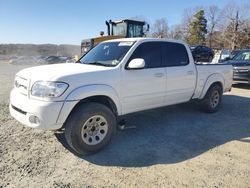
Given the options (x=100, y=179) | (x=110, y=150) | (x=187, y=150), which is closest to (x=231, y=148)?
(x=187, y=150)

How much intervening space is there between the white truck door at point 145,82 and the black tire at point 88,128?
0.52 metres

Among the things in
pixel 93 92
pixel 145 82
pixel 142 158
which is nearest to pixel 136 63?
pixel 145 82

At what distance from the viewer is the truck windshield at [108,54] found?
4.96m

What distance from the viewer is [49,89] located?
3.92 metres

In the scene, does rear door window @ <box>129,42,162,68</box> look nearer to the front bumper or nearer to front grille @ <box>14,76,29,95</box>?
the front bumper

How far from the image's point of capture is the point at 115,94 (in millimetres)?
4613

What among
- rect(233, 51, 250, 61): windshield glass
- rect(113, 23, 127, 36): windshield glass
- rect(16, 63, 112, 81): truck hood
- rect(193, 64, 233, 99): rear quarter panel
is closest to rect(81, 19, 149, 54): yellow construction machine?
rect(113, 23, 127, 36): windshield glass

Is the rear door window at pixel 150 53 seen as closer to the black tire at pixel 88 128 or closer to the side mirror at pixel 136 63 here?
the side mirror at pixel 136 63

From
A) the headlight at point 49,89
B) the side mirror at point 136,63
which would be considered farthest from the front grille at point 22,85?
the side mirror at point 136,63

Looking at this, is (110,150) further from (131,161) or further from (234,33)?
(234,33)

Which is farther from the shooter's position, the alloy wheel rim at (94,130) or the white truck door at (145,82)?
the white truck door at (145,82)

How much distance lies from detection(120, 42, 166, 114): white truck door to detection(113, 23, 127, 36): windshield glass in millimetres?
10800

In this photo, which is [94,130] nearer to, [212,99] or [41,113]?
[41,113]

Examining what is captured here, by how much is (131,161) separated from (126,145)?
65 centimetres
